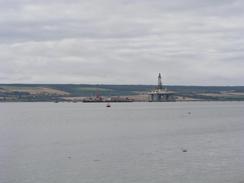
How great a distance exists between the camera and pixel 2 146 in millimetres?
74000

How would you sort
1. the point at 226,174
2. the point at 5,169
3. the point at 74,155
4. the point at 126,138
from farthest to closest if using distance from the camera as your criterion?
the point at 126,138, the point at 74,155, the point at 5,169, the point at 226,174

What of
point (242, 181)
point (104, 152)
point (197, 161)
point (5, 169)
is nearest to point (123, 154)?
point (104, 152)

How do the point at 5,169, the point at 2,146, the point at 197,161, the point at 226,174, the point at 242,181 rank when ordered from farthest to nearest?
the point at 2,146 < the point at 197,161 < the point at 5,169 < the point at 226,174 < the point at 242,181

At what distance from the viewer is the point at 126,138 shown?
87.1 metres

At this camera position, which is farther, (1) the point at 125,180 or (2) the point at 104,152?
(2) the point at 104,152

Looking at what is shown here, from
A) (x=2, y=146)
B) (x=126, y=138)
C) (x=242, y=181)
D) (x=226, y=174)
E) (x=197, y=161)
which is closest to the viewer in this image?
(x=242, y=181)

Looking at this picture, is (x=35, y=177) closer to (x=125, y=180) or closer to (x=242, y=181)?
(x=125, y=180)

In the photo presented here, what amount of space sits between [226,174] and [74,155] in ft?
64.7

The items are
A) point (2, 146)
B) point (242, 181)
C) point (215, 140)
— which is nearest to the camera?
point (242, 181)

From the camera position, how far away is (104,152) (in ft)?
217

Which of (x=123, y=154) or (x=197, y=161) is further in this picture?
(x=123, y=154)

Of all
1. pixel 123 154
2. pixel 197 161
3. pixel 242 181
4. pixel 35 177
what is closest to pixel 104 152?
pixel 123 154

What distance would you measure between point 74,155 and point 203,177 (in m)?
19.6

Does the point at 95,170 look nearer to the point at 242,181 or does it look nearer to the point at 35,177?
the point at 35,177
